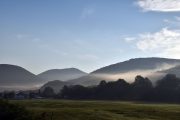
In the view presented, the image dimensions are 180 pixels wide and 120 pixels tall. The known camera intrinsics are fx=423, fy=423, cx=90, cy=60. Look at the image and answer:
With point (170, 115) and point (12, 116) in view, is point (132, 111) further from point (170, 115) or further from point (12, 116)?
point (12, 116)

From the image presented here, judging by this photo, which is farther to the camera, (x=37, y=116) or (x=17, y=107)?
(x=17, y=107)

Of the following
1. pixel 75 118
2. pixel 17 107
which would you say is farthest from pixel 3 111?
pixel 75 118

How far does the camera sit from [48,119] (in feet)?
320

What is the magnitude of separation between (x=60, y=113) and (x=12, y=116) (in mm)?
12251

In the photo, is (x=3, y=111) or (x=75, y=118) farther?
(x=3, y=111)

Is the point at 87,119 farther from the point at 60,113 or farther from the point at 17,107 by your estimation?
the point at 17,107

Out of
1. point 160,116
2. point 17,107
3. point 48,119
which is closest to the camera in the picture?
point 48,119

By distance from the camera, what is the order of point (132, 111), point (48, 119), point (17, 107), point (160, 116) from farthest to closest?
point (132, 111) < point (160, 116) < point (17, 107) < point (48, 119)

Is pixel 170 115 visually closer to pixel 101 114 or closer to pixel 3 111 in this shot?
pixel 101 114

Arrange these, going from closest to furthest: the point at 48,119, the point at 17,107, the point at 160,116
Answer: the point at 48,119 < the point at 17,107 < the point at 160,116

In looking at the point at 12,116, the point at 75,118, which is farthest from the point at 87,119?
the point at 12,116

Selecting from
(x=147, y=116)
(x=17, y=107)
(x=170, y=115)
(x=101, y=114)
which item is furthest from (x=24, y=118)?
(x=170, y=115)

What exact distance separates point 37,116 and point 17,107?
1080 centimetres

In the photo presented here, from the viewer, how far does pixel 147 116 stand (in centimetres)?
11269
